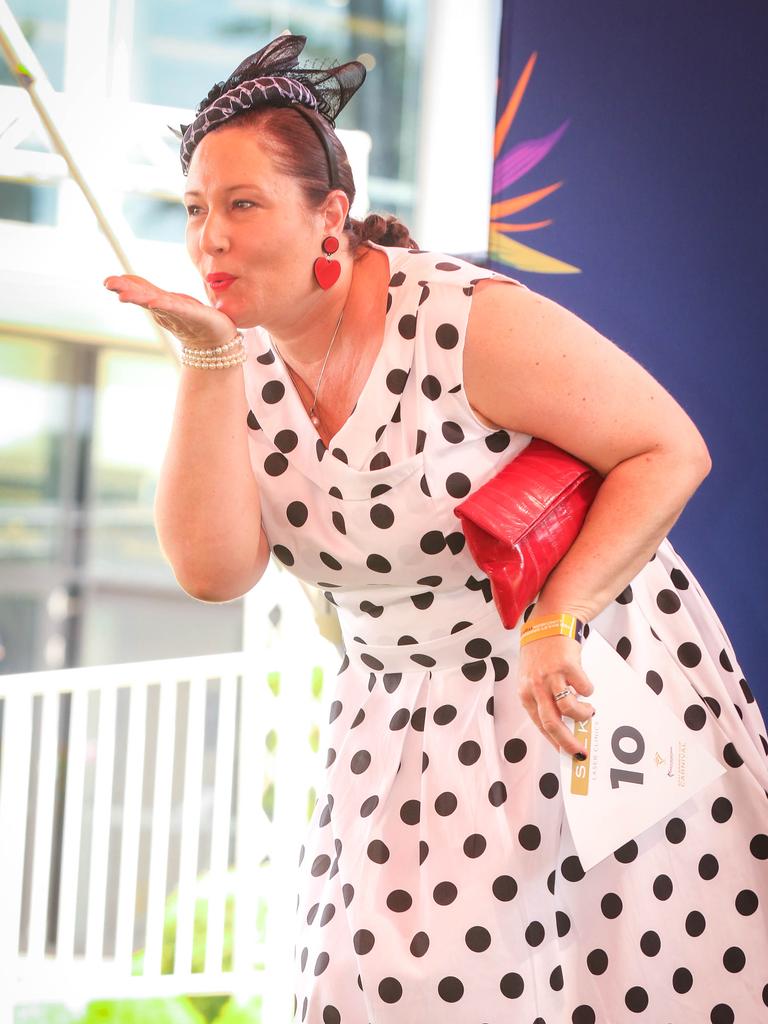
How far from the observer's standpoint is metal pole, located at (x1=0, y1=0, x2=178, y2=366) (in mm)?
2594

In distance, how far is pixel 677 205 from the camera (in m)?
2.02

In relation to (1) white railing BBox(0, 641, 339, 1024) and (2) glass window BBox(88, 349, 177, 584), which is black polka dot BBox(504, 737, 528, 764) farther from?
(2) glass window BBox(88, 349, 177, 584)

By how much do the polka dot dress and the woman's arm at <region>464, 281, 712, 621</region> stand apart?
Answer: 0.18ft

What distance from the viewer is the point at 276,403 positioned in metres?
1.49

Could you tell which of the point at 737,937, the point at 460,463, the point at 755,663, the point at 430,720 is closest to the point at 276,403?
the point at 460,463

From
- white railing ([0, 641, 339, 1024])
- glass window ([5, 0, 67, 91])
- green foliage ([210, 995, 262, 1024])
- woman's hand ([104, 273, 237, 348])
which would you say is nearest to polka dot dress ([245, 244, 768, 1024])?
woman's hand ([104, 273, 237, 348])

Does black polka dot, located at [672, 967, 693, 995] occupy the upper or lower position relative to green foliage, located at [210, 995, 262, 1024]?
upper

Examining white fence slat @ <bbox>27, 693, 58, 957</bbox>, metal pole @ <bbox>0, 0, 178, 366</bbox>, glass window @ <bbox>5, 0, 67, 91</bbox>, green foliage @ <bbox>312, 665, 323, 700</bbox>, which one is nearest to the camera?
metal pole @ <bbox>0, 0, 178, 366</bbox>

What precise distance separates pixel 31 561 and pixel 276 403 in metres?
5.92

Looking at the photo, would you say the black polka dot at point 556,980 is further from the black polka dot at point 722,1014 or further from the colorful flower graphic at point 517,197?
the colorful flower graphic at point 517,197

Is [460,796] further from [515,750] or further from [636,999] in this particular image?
[636,999]

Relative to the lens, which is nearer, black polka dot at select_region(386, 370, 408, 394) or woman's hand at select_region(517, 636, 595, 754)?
woman's hand at select_region(517, 636, 595, 754)

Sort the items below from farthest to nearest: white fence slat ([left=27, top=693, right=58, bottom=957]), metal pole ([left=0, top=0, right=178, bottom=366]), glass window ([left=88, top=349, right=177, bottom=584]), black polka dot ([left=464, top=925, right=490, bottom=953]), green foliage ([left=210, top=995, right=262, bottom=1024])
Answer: glass window ([left=88, top=349, right=177, bottom=584]) < green foliage ([left=210, top=995, right=262, bottom=1024]) < white fence slat ([left=27, top=693, right=58, bottom=957]) < metal pole ([left=0, top=0, right=178, bottom=366]) < black polka dot ([left=464, top=925, right=490, bottom=953])

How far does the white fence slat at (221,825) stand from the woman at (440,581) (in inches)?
95.4
